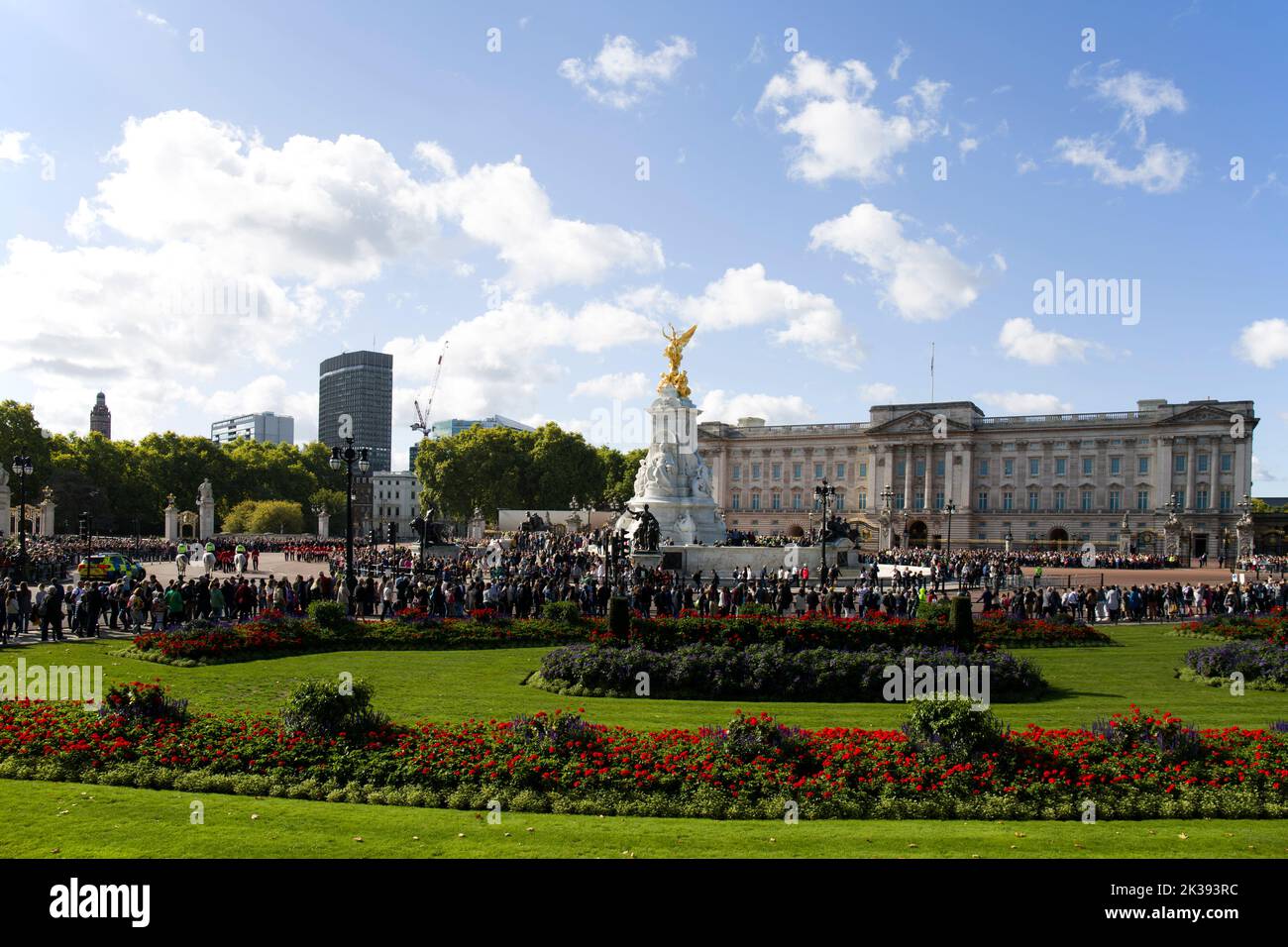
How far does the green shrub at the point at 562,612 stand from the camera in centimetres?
2381

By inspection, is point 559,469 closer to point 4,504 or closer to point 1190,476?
point 4,504

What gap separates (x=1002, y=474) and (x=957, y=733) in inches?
3828

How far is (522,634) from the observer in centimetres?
2316

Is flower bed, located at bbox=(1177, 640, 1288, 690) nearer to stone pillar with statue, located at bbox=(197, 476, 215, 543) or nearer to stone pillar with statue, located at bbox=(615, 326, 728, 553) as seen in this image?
stone pillar with statue, located at bbox=(615, 326, 728, 553)

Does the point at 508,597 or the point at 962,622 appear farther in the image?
the point at 508,597

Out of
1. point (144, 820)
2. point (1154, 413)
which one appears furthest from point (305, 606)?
point (1154, 413)

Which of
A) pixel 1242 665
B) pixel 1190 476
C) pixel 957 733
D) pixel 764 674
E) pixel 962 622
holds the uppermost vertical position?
pixel 1190 476

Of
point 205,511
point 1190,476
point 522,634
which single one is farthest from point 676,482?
point 1190,476

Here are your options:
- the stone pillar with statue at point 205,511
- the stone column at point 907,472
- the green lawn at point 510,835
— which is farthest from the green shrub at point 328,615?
the stone column at point 907,472

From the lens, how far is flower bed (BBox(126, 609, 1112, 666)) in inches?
781

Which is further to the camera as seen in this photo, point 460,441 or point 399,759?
point 460,441

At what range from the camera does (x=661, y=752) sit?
11.1 meters
